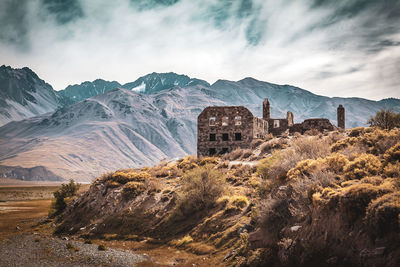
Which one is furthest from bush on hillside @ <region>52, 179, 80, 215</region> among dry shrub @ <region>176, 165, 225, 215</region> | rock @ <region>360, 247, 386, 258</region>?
rock @ <region>360, 247, 386, 258</region>

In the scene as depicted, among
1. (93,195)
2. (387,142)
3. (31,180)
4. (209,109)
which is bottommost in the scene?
(31,180)

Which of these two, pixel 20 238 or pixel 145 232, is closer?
pixel 145 232

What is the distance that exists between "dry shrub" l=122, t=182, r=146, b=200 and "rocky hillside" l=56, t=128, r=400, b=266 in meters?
0.08

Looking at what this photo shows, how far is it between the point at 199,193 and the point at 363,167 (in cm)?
1156

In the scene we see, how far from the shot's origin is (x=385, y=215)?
8922mm

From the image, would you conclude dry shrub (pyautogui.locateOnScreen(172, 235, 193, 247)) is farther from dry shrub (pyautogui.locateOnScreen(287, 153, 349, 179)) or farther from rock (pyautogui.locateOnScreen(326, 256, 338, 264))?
rock (pyautogui.locateOnScreen(326, 256, 338, 264))

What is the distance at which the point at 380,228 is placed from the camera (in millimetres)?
8945

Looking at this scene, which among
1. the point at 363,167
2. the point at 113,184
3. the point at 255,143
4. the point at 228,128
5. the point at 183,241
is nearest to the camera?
the point at 363,167

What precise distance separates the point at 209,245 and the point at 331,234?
8085mm

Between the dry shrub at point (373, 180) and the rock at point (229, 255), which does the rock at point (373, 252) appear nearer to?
the dry shrub at point (373, 180)

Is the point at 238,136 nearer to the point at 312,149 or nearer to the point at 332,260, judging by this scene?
the point at 312,149

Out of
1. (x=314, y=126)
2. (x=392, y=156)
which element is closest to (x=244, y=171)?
(x=392, y=156)

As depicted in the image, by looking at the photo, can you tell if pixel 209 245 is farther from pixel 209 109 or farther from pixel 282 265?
pixel 209 109

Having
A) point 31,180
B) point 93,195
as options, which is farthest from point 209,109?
point 31,180
